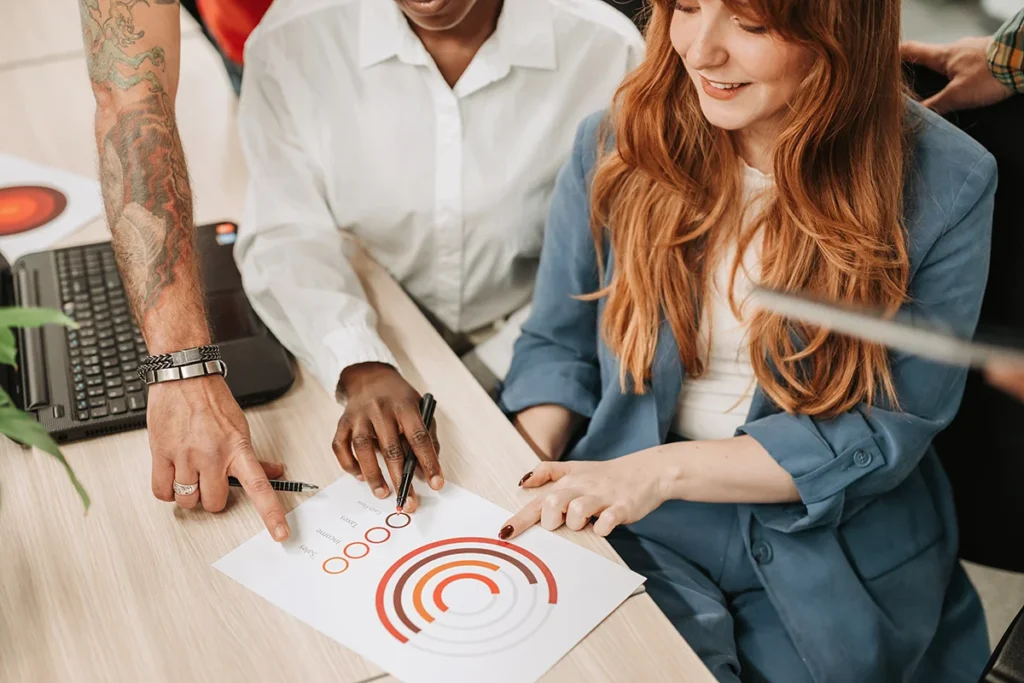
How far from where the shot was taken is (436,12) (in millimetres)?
1254

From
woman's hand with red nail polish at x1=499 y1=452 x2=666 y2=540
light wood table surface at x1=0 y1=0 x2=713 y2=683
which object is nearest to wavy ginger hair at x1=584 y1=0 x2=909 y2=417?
woman's hand with red nail polish at x1=499 y1=452 x2=666 y2=540

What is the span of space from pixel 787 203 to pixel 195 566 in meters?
0.72

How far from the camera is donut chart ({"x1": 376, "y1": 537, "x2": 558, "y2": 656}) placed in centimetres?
87

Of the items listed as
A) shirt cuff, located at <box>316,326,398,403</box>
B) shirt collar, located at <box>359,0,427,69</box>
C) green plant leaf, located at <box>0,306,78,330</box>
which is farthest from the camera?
shirt collar, located at <box>359,0,427,69</box>

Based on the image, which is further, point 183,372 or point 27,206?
point 27,206

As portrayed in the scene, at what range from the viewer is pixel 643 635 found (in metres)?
0.87

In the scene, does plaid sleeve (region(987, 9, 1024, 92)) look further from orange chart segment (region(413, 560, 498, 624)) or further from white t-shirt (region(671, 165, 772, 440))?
orange chart segment (region(413, 560, 498, 624))

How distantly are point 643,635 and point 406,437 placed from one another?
0.34 metres

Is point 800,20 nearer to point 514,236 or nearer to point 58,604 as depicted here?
point 514,236

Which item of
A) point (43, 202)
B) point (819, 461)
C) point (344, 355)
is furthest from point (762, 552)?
point (43, 202)

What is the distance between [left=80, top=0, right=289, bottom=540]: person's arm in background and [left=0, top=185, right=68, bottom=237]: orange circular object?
A: 0.38 meters

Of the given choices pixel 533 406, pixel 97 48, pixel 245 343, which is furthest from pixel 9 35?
pixel 533 406

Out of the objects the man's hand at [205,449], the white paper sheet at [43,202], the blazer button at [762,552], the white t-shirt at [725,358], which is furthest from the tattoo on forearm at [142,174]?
the blazer button at [762,552]

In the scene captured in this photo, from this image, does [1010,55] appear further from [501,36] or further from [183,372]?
[183,372]
